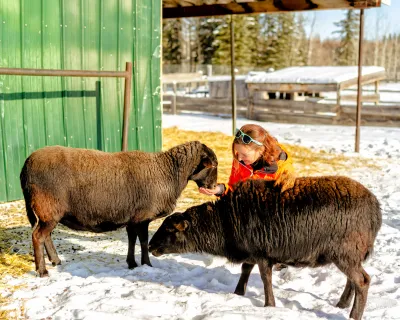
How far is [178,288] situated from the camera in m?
4.87

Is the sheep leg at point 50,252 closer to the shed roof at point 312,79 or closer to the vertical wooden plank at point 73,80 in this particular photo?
the vertical wooden plank at point 73,80

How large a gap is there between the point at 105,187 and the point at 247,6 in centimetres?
740

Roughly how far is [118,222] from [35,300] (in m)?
1.23

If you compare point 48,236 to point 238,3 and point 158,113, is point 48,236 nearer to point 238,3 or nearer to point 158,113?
point 158,113

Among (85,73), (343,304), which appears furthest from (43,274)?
(85,73)

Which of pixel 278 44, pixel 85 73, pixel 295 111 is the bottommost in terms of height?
pixel 295 111

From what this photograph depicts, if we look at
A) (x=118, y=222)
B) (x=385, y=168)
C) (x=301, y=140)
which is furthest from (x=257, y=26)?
(x=118, y=222)

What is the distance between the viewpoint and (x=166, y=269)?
5.54 meters

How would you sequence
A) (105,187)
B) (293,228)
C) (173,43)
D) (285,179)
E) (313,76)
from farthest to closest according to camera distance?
1. (173,43)
2. (313,76)
3. (105,187)
4. (285,179)
5. (293,228)

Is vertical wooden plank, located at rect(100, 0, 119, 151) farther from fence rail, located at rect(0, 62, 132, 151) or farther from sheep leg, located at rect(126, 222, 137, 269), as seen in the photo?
sheep leg, located at rect(126, 222, 137, 269)

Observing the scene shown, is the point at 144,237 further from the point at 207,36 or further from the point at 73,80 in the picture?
the point at 207,36

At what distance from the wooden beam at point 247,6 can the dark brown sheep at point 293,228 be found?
22.0ft

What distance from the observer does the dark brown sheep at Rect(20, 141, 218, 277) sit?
520 cm

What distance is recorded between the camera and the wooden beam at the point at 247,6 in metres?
10.4
